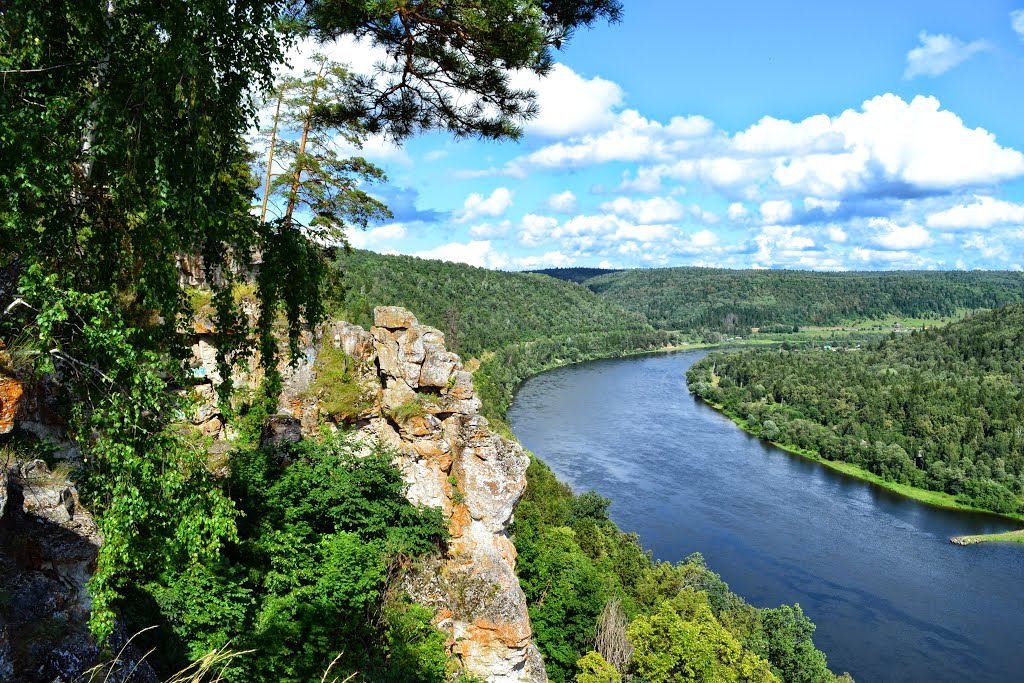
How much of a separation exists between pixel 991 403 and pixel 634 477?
62.4m

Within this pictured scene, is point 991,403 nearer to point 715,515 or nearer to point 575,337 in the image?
point 715,515

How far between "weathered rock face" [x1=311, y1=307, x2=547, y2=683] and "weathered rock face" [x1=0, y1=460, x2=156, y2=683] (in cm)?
835

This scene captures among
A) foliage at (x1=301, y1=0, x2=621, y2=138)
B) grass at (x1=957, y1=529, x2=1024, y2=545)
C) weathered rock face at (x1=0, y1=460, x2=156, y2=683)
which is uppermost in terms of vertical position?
foliage at (x1=301, y1=0, x2=621, y2=138)

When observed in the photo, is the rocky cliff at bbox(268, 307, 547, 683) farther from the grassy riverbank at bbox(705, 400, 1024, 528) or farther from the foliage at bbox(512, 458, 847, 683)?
the grassy riverbank at bbox(705, 400, 1024, 528)

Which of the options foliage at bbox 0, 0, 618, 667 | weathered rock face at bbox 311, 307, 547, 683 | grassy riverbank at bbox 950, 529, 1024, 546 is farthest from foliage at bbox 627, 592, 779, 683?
grassy riverbank at bbox 950, 529, 1024, 546

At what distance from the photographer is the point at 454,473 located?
1559 centimetres

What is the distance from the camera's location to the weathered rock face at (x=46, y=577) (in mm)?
4688

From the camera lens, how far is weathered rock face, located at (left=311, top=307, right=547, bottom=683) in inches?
546

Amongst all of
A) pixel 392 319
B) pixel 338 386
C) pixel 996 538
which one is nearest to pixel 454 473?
pixel 338 386

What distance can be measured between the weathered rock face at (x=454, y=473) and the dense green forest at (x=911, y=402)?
228ft

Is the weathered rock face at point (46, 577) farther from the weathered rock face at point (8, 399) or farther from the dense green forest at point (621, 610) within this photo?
the dense green forest at point (621, 610)

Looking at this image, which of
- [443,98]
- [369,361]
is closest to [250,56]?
[443,98]

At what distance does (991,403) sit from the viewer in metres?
86.5

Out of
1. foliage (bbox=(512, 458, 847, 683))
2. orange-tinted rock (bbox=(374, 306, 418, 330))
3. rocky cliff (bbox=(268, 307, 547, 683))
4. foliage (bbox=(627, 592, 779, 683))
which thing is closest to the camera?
rocky cliff (bbox=(268, 307, 547, 683))
